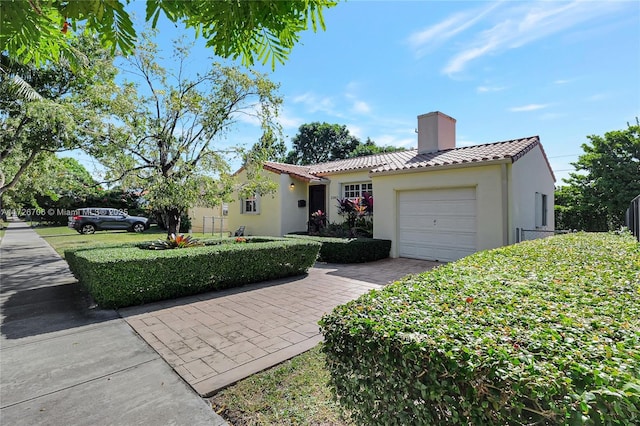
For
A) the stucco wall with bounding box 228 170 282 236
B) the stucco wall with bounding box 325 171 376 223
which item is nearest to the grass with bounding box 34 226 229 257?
the stucco wall with bounding box 228 170 282 236

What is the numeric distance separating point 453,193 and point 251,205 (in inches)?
419

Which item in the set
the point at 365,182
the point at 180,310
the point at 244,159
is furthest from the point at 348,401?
the point at 365,182

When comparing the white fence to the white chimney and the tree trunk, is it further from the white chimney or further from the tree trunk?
the white chimney

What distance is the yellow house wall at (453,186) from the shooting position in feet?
29.7

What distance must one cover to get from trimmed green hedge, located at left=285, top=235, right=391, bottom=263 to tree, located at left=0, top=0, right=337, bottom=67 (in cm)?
860

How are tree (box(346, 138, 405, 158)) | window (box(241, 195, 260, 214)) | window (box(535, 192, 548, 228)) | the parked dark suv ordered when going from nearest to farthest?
window (box(535, 192, 548, 228)), window (box(241, 195, 260, 214)), the parked dark suv, tree (box(346, 138, 405, 158))

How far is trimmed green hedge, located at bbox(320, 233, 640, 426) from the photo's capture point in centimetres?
119

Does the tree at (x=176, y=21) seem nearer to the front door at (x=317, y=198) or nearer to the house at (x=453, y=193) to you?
the house at (x=453, y=193)

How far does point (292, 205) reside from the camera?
1558 cm

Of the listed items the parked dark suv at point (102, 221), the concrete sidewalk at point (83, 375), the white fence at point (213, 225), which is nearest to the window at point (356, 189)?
the white fence at point (213, 225)

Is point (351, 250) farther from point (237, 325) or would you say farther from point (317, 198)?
point (317, 198)

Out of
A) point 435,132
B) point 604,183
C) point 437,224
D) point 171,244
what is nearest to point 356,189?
point 435,132

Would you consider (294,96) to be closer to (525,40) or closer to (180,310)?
(525,40)

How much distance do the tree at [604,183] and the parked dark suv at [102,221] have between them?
29.3 m
